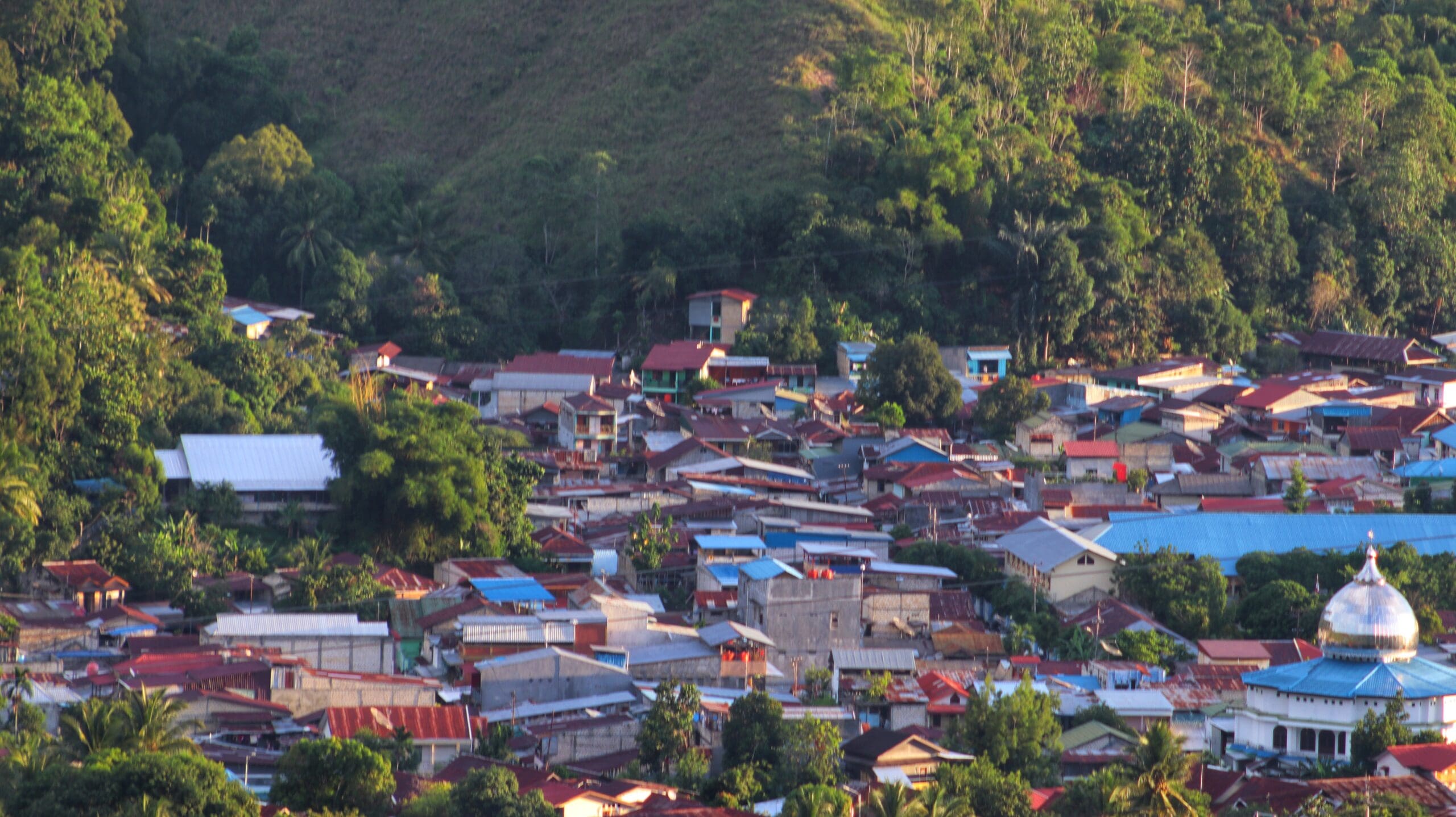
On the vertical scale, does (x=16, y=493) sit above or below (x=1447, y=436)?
below

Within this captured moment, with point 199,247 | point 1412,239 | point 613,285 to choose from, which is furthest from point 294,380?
point 1412,239

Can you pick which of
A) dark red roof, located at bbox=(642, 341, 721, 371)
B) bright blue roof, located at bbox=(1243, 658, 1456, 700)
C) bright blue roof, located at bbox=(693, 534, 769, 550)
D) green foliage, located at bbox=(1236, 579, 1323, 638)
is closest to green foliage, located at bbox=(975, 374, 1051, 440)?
dark red roof, located at bbox=(642, 341, 721, 371)

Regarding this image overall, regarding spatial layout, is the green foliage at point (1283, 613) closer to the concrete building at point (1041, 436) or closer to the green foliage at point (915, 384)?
the concrete building at point (1041, 436)

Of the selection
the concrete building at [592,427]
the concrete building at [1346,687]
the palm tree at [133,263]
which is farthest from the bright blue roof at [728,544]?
the palm tree at [133,263]

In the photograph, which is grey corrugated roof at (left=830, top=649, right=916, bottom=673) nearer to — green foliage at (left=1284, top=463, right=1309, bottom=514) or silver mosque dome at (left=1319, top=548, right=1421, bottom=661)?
silver mosque dome at (left=1319, top=548, right=1421, bottom=661)

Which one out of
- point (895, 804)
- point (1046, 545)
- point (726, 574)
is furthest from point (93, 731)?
point (1046, 545)

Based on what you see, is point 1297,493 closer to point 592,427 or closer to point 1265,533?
point 1265,533
